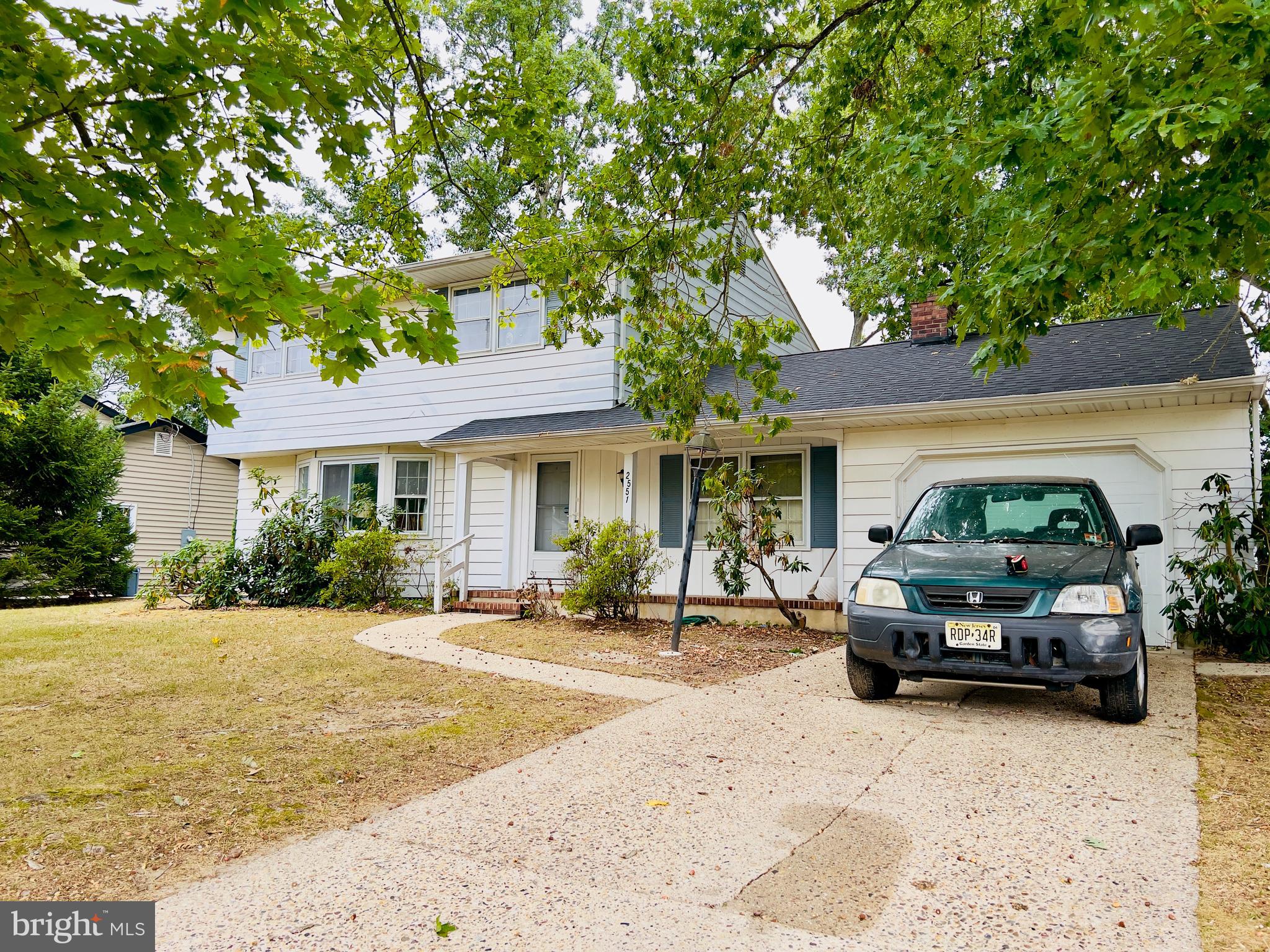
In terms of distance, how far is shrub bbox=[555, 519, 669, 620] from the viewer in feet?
34.5

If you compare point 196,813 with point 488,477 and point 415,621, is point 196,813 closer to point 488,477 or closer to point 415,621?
point 415,621

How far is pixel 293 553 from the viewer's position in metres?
14.5

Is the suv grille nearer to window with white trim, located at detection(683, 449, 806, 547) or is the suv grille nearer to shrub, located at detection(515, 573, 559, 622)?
window with white trim, located at detection(683, 449, 806, 547)

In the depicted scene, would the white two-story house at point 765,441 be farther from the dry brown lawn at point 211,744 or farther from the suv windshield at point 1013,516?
the dry brown lawn at point 211,744

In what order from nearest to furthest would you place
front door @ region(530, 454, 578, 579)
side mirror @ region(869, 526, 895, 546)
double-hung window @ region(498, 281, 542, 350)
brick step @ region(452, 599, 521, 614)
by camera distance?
side mirror @ region(869, 526, 895, 546)
brick step @ region(452, 599, 521, 614)
front door @ region(530, 454, 578, 579)
double-hung window @ region(498, 281, 542, 350)

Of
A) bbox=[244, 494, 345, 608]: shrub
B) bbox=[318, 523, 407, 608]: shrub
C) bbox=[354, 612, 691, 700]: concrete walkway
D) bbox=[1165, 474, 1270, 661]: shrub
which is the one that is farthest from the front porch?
bbox=[1165, 474, 1270, 661]: shrub

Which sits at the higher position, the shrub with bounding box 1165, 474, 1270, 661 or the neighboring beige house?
the neighboring beige house

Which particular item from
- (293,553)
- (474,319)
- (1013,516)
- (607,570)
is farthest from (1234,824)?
(293,553)

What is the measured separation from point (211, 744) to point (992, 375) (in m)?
8.60

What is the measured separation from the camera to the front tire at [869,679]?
5820 mm

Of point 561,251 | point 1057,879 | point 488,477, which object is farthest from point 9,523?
point 1057,879

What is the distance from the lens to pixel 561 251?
7.55 metres

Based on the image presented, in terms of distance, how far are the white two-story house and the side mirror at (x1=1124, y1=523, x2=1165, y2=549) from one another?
3.34 m

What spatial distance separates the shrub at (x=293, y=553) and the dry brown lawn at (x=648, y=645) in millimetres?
5341
